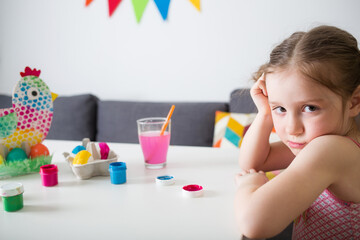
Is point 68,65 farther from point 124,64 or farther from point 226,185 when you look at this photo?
point 226,185

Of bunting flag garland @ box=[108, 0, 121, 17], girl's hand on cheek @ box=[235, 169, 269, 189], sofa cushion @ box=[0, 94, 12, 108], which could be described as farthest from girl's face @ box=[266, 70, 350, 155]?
sofa cushion @ box=[0, 94, 12, 108]

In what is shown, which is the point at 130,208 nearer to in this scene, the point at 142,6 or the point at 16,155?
the point at 16,155

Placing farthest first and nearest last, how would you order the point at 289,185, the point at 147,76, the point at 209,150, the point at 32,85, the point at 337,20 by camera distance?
the point at 147,76, the point at 337,20, the point at 209,150, the point at 32,85, the point at 289,185

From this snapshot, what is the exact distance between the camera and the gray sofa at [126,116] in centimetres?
219

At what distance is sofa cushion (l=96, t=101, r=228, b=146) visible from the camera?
7.19 feet

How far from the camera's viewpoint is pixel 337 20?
210 centimetres

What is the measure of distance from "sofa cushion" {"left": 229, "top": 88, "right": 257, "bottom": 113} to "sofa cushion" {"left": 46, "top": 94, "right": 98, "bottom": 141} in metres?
0.99

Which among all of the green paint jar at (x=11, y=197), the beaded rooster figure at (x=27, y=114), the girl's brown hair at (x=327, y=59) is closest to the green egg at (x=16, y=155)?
the beaded rooster figure at (x=27, y=114)

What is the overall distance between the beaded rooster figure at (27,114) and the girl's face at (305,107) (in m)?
0.65

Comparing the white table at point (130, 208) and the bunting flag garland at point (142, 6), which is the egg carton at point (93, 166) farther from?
the bunting flag garland at point (142, 6)

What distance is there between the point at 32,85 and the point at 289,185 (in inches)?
29.7

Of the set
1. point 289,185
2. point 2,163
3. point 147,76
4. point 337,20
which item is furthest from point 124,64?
point 289,185

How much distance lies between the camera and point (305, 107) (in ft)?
2.31

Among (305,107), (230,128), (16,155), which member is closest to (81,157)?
(16,155)
